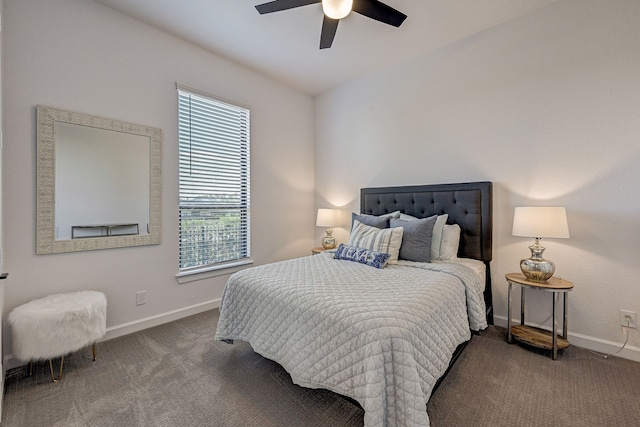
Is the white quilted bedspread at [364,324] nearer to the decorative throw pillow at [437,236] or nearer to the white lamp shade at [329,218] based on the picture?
the decorative throw pillow at [437,236]

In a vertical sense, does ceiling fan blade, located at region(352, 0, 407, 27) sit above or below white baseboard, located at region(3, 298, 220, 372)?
above

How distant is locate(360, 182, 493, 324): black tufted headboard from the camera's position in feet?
8.59

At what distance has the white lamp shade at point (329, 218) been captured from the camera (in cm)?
363

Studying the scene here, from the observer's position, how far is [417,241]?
2.49m

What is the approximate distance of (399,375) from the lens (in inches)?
48.1

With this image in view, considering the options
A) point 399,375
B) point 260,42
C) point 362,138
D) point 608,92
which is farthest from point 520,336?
point 260,42

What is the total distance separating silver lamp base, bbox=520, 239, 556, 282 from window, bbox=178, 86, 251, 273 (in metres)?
2.91

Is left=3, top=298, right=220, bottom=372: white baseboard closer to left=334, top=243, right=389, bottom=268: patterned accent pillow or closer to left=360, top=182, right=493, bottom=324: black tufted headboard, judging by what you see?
left=334, top=243, right=389, bottom=268: patterned accent pillow

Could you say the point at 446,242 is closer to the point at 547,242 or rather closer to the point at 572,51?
the point at 547,242

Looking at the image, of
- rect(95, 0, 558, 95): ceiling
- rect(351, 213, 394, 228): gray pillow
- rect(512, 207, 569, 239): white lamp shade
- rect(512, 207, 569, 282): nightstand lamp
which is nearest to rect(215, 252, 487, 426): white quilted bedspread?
rect(512, 207, 569, 282): nightstand lamp

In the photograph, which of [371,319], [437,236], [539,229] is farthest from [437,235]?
[371,319]

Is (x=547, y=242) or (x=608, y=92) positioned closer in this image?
(x=608, y=92)

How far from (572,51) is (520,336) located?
7.88 feet

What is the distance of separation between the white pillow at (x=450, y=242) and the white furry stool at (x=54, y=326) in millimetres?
2882
